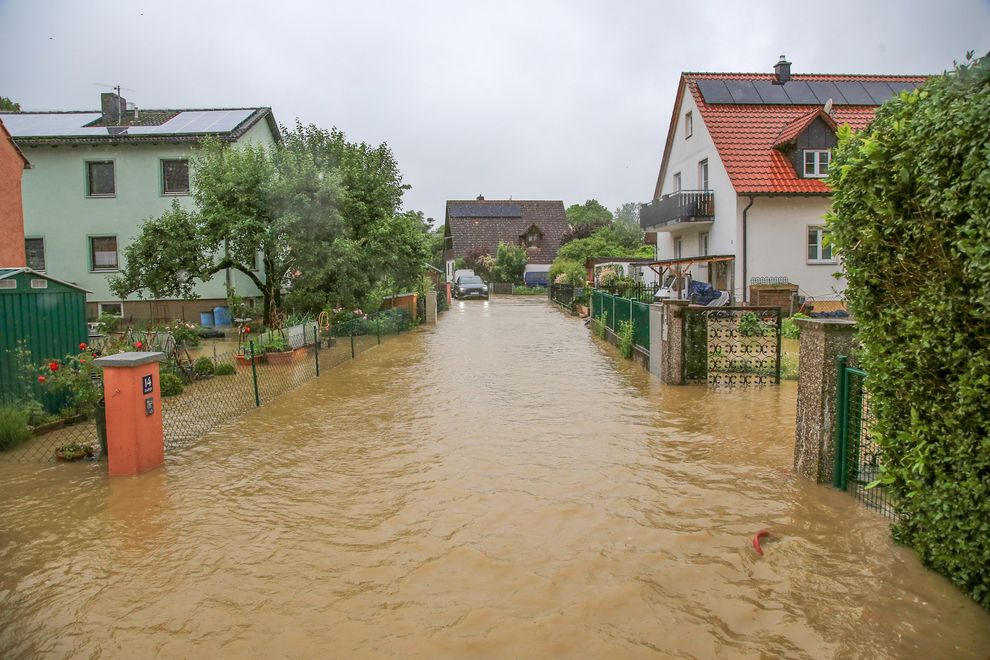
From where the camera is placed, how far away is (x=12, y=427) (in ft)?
26.4

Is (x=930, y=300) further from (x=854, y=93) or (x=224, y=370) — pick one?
(x=854, y=93)

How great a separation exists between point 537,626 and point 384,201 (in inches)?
714

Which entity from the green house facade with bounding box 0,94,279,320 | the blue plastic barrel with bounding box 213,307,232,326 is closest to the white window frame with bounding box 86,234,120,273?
the green house facade with bounding box 0,94,279,320

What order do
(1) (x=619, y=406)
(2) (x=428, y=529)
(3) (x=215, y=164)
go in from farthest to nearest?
(3) (x=215, y=164)
(1) (x=619, y=406)
(2) (x=428, y=529)

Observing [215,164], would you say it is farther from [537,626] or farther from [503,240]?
[503,240]

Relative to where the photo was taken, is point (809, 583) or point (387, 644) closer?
point (387, 644)

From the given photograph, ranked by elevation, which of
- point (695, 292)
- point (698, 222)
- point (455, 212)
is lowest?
point (695, 292)

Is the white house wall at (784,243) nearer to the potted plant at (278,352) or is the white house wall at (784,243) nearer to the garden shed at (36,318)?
the potted plant at (278,352)

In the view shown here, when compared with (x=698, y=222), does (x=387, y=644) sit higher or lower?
lower

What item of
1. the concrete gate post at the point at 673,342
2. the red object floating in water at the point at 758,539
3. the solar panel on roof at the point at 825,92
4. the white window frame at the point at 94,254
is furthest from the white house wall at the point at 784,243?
the white window frame at the point at 94,254

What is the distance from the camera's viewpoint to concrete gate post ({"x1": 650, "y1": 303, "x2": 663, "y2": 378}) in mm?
12461

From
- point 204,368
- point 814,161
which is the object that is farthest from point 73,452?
point 814,161

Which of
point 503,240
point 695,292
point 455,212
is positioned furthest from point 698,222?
point 455,212

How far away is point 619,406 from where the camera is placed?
10.2 m
